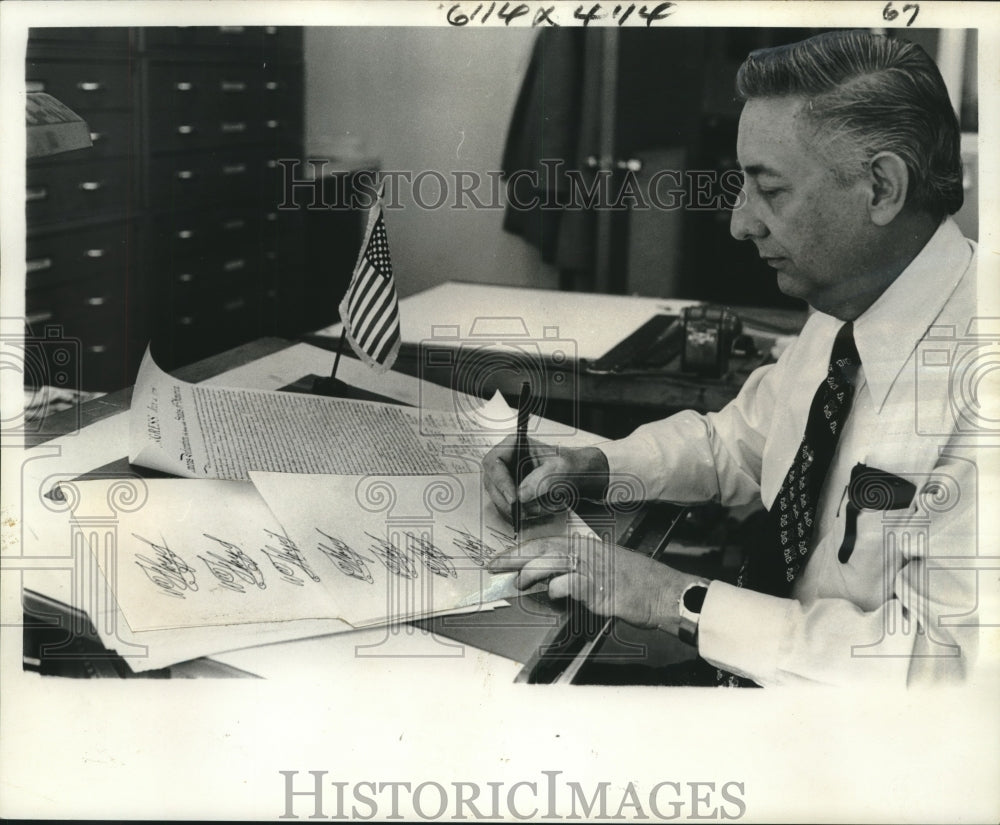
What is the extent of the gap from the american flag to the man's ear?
0.67 metres

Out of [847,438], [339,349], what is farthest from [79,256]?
[847,438]

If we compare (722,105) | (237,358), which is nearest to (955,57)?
(722,105)

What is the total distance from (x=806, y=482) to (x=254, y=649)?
2.42 ft

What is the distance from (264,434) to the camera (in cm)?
147

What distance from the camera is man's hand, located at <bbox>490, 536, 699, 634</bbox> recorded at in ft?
4.22

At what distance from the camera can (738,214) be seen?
1472mm

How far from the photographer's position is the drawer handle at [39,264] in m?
1.59

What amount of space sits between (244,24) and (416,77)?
26cm

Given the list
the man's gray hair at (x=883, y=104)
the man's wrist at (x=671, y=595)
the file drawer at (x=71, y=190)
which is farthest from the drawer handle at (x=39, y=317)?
the man's gray hair at (x=883, y=104)

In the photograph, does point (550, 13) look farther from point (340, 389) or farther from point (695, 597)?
point (695, 597)

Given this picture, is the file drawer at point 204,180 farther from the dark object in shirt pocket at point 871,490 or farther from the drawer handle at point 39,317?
the dark object in shirt pocket at point 871,490

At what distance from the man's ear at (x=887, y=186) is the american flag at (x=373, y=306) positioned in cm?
67

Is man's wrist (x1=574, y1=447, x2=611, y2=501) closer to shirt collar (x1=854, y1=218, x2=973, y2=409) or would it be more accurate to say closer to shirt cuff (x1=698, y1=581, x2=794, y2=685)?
shirt cuff (x1=698, y1=581, x2=794, y2=685)
